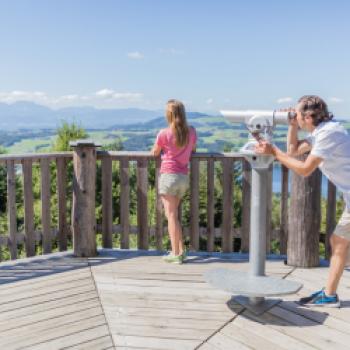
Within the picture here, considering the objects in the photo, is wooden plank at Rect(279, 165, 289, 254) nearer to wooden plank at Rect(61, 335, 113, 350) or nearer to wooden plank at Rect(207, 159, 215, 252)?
wooden plank at Rect(207, 159, 215, 252)

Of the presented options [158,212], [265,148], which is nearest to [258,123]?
[265,148]

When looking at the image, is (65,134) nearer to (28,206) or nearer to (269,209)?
(28,206)

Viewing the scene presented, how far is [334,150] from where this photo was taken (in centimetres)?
324

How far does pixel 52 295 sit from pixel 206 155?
6.88 ft

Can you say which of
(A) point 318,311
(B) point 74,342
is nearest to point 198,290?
(A) point 318,311

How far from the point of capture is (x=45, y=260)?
16.6ft

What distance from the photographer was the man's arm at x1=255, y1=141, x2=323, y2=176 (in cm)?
324

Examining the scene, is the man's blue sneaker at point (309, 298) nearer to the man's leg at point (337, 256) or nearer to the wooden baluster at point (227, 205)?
the man's leg at point (337, 256)

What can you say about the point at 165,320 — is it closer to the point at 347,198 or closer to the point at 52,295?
the point at 52,295

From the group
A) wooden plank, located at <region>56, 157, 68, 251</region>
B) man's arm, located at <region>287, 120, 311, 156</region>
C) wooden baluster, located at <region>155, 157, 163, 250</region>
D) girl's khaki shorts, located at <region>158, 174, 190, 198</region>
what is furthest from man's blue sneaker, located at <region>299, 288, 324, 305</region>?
wooden plank, located at <region>56, 157, 68, 251</region>

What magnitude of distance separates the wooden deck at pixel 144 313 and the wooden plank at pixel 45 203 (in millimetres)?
449

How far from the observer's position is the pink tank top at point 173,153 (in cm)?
483

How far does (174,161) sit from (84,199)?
1041 mm

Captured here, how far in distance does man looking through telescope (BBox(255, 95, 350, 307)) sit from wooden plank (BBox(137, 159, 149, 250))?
198 centimetres
